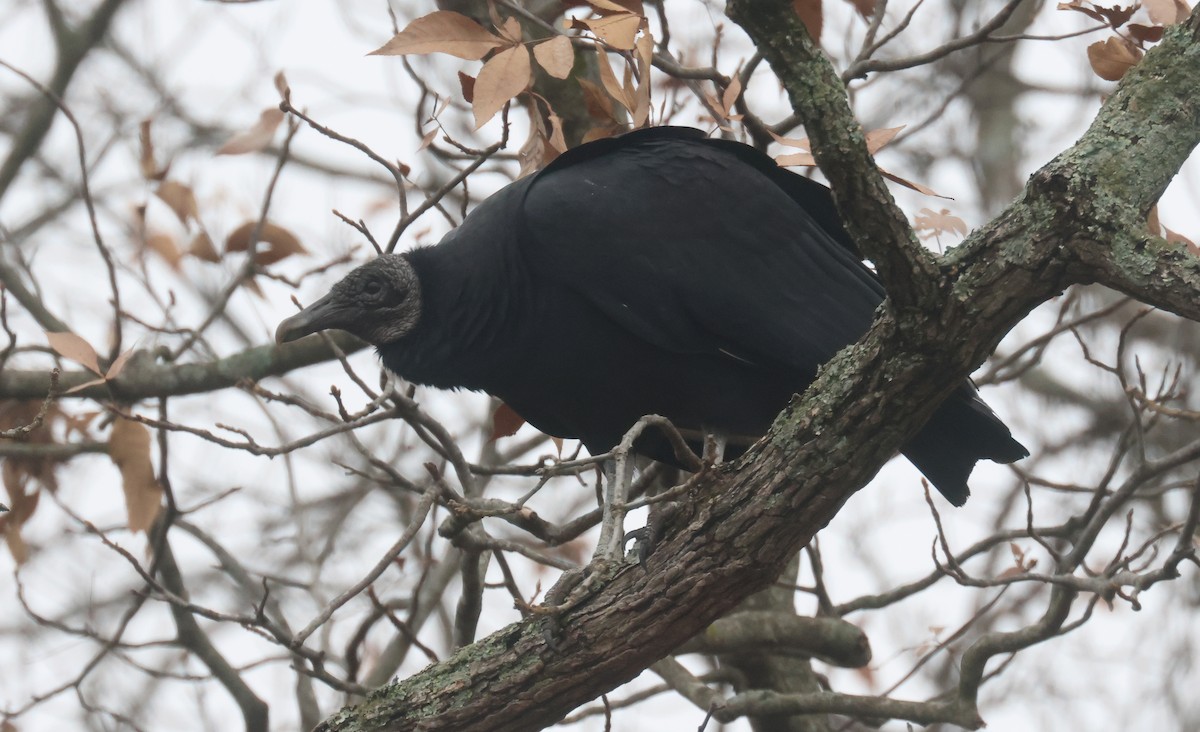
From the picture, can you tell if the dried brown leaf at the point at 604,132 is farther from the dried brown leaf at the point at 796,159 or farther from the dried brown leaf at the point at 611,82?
the dried brown leaf at the point at 796,159

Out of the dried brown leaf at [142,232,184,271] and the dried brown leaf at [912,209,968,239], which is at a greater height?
the dried brown leaf at [142,232,184,271]

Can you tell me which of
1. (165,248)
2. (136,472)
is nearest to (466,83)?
(136,472)

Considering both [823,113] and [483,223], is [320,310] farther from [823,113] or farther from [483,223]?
[823,113]

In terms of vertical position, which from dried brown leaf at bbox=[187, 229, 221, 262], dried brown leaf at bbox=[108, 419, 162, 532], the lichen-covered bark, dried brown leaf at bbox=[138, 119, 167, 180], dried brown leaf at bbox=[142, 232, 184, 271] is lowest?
the lichen-covered bark

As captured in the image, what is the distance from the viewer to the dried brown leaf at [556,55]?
280 cm

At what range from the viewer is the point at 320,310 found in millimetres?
3857

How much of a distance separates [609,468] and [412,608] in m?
0.85

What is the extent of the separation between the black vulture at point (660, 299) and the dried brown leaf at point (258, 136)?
51 cm

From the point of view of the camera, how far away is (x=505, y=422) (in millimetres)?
4004

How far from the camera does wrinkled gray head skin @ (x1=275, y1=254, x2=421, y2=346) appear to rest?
384 cm

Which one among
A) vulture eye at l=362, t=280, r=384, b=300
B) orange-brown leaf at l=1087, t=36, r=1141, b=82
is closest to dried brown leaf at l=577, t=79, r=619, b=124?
vulture eye at l=362, t=280, r=384, b=300

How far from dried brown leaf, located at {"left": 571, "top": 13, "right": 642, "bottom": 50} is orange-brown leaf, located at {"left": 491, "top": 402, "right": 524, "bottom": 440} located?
1434mm

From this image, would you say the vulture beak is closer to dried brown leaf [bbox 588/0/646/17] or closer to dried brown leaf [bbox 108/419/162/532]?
dried brown leaf [bbox 108/419/162/532]

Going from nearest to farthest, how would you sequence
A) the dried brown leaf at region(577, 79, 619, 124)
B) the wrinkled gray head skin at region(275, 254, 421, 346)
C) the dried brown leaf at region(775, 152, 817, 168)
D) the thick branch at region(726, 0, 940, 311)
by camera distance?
the thick branch at region(726, 0, 940, 311) → the dried brown leaf at region(775, 152, 817, 168) → the dried brown leaf at region(577, 79, 619, 124) → the wrinkled gray head skin at region(275, 254, 421, 346)
